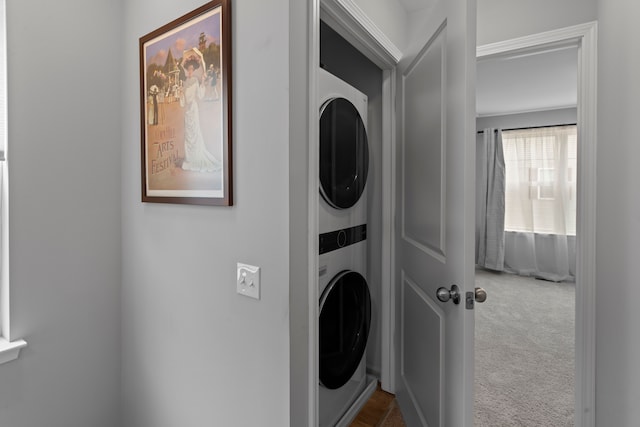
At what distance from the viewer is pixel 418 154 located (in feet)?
5.35

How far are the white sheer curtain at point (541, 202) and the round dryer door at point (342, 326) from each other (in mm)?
4114

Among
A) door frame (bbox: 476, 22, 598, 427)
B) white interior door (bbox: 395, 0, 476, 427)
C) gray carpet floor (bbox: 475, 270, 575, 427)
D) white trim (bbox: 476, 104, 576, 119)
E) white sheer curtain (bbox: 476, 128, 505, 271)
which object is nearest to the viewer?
white interior door (bbox: 395, 0, 476, 427)

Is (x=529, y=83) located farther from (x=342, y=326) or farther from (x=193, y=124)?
(x=193, y=124)

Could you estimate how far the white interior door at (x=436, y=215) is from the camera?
1.14 meters

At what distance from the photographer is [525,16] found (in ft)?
5.44

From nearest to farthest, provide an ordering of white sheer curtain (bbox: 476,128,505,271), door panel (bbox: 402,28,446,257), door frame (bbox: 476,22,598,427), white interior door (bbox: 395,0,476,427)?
white interior door (bbox: 395,0,476,427) < door panel (bbox: 402,28,446,257) < door frame (bbox: 476,22,598,427) < white sheer curtain (bbox: 476,128,505,271)

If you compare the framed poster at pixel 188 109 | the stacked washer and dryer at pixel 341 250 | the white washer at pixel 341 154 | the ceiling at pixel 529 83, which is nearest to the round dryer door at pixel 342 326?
the stacked washer and dryer at pixel 341 250

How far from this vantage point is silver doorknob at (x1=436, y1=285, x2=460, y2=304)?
46.2 inches

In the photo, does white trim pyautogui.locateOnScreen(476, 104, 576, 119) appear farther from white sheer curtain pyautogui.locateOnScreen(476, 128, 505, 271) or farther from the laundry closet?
the laundry closet

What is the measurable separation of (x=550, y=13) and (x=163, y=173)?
6.48 feet

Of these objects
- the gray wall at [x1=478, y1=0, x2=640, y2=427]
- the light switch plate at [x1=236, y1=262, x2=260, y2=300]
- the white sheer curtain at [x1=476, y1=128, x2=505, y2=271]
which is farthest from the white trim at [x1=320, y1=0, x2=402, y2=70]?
the white sheer curtain at [x1=476, y1=128, x2=505, y2=271]

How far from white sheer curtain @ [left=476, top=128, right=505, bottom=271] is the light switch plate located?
486cm

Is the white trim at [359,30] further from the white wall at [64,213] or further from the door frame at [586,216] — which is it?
the white wall at [64,213]

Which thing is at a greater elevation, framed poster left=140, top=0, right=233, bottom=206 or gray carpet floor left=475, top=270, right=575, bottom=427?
framed poster left=140, top=0, right=233, bottom=206
